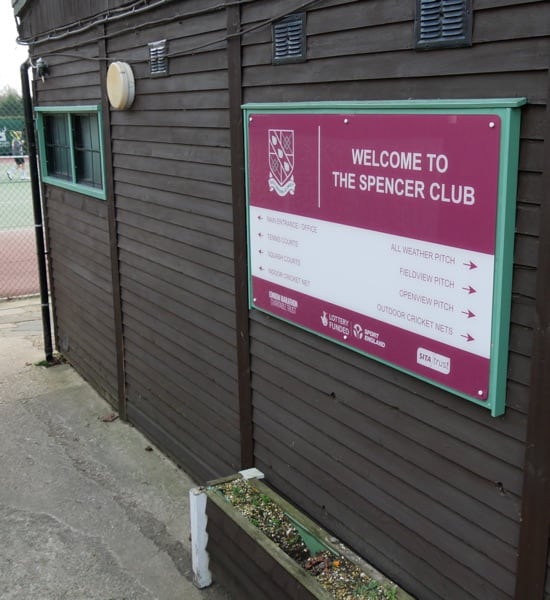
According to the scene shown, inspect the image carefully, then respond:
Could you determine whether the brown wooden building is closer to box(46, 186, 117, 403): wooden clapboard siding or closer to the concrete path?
box(46, 186, 117, 403): wooden clapboard siding

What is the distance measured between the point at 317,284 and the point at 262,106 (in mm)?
993

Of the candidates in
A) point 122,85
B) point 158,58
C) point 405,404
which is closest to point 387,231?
point 405,404

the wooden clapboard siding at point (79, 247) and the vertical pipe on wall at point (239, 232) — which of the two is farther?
the wooden clapboard siding at point (79, 247)

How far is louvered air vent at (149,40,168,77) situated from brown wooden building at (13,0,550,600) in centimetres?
3

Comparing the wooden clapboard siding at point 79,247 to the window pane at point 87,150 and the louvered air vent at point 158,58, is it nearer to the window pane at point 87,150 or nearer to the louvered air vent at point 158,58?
the window pane at point 87,150

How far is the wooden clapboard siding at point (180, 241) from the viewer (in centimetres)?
466

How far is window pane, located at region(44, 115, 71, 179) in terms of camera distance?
769 cm

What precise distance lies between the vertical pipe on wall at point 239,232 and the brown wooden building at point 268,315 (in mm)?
16

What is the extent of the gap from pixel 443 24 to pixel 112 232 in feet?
13.7

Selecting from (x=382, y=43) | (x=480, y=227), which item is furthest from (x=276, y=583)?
(x=382, y=43)

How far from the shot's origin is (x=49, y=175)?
8.20 m

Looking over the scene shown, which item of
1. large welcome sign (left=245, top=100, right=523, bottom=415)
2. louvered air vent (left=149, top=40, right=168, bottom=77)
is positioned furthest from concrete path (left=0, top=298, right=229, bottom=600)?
louvered air vent (left=149, top=40, right=168, bottom=77)

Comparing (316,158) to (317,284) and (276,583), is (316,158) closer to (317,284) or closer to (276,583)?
(317,284)

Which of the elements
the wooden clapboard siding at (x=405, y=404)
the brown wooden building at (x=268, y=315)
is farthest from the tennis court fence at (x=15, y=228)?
the wooden clapboard siding at (x=405, y=404)
